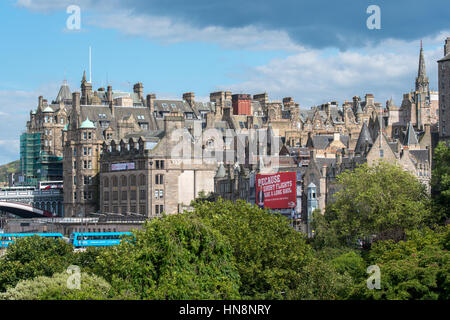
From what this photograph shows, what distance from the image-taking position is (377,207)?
12081cm

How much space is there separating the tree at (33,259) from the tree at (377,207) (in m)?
33.0

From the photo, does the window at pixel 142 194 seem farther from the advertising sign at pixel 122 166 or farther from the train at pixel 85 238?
the train at pixel 85 238

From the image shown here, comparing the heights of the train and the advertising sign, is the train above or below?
below

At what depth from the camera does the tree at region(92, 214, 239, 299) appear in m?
72.4

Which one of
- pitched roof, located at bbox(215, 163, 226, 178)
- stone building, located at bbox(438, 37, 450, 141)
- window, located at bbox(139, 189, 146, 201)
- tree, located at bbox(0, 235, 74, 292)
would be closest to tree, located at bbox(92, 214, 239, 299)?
tree, located at bbox(0, 235, 74, 292)

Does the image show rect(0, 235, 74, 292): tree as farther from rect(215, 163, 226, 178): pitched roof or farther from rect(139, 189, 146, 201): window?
rect(139, 189, 146, 201): window

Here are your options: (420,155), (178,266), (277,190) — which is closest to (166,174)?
(277,190)

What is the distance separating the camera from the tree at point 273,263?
285 feet

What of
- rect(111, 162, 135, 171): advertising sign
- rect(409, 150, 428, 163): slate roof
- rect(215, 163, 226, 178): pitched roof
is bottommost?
rect(215, 163, 226, 178): pitched roof

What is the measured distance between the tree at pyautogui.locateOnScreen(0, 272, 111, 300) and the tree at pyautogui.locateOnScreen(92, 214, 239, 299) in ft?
7.18

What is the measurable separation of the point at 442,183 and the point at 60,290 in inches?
2405
